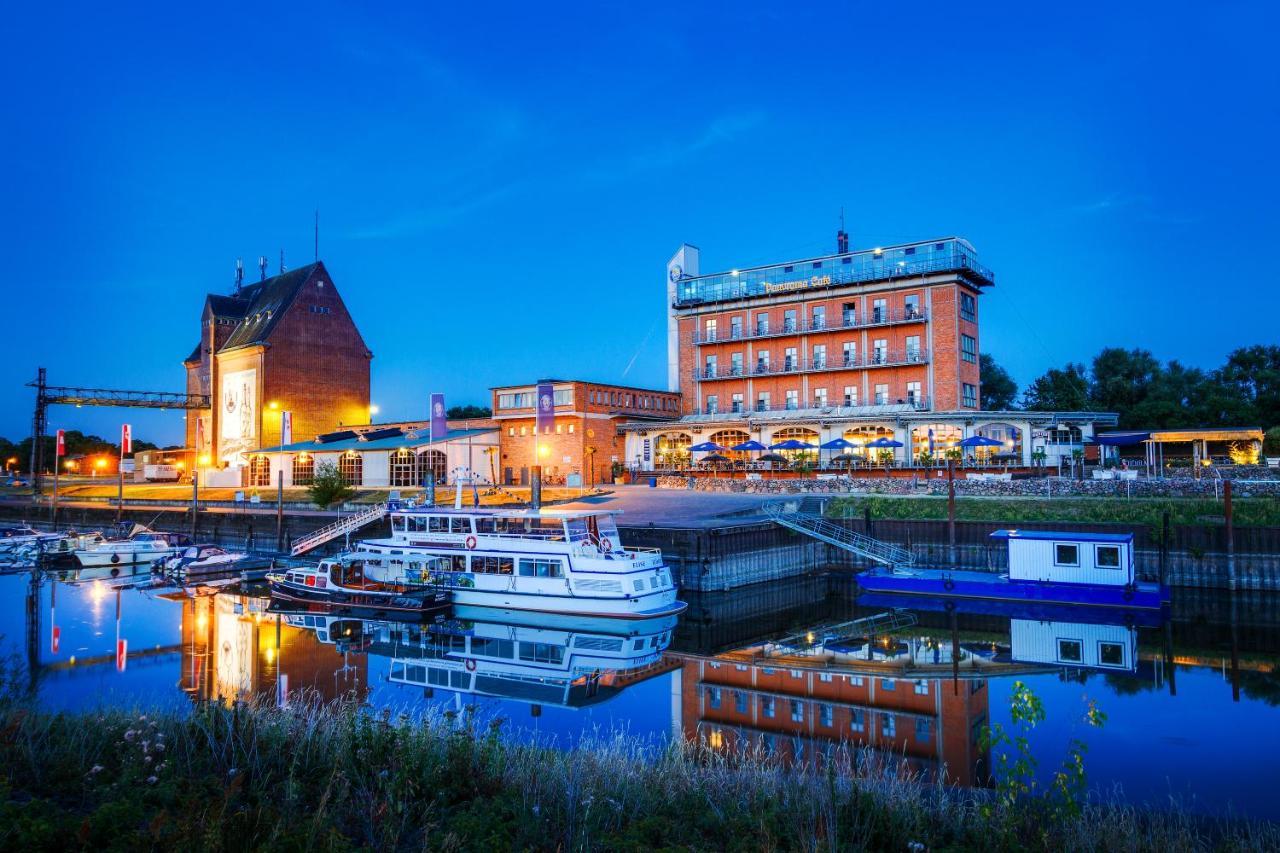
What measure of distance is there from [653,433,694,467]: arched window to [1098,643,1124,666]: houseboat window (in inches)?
1413

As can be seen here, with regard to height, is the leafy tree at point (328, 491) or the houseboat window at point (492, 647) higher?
the leafy tree at point (328, 491)

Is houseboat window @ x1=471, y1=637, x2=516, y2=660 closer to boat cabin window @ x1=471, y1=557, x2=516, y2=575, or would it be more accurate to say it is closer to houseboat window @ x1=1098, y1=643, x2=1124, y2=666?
boat cabin window @ x1=471, y1=557, x2=516, y2=575

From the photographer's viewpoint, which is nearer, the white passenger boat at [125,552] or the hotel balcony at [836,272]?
the white passenger boat at [125,552]

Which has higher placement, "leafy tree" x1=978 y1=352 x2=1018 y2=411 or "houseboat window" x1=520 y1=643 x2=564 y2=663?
"leafy tree" x1=978 y1=352 x2=1018 y2=411

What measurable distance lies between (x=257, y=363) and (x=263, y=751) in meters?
74.8

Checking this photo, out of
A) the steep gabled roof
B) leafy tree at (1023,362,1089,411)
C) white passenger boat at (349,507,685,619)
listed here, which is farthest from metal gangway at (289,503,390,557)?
leafy tree at (1023,362,1089,411)

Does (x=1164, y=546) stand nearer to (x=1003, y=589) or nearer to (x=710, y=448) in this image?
(x=1003, y=589)

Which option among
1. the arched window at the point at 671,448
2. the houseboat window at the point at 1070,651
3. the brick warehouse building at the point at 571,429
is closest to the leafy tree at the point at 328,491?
the brick warehouse building at the point at 571,429

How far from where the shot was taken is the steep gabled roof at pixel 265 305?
3172 inches

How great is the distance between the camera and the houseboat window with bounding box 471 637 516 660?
25869 mm

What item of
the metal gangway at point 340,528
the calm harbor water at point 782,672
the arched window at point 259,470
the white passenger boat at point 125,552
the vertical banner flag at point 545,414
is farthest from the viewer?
the arched window at point 259,470

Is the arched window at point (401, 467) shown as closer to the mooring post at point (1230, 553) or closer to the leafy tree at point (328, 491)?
the leafy tree at point (328, 491)

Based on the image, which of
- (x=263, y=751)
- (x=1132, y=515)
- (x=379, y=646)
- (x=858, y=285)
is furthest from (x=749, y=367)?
(x=263, y=751)

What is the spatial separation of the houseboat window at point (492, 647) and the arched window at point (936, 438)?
1287 inches
